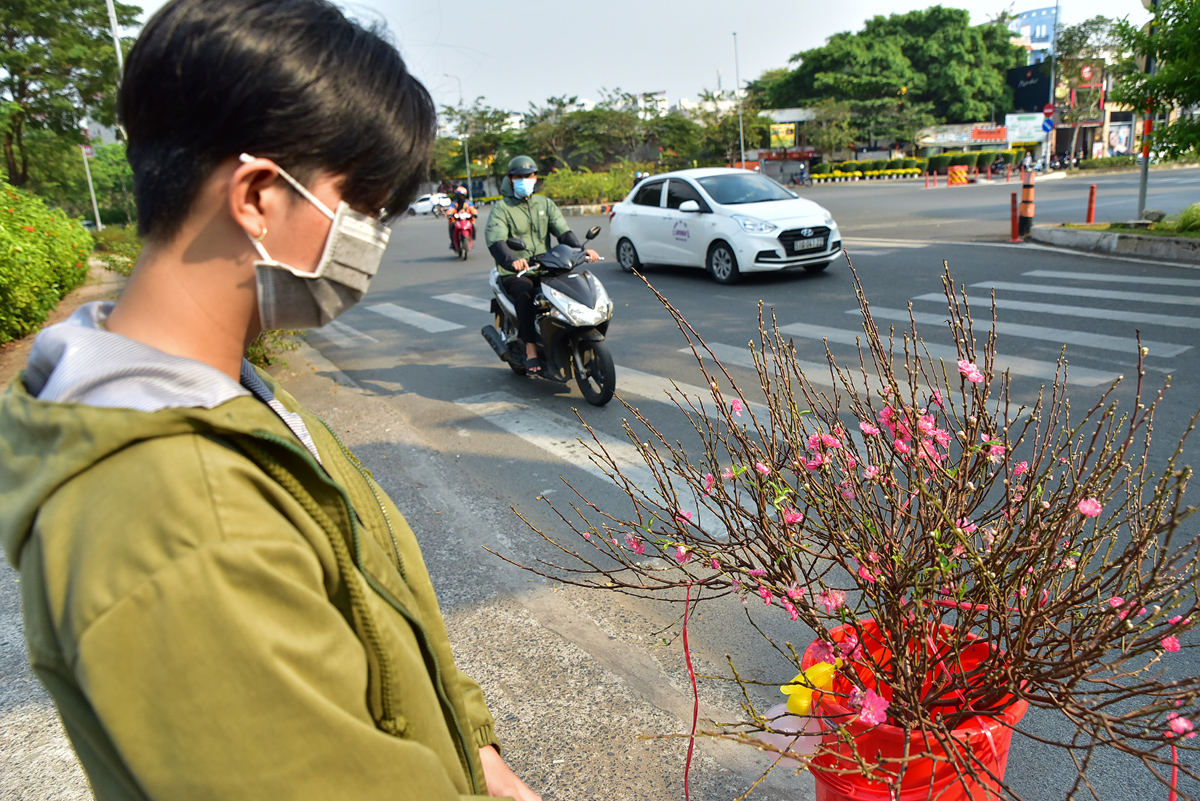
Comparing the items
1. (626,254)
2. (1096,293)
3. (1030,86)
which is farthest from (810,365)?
(1030,86)

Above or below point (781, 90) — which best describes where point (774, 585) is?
below

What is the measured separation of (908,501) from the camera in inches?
73.9

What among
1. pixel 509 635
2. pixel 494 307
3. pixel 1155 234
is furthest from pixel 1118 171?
pixel 509 635

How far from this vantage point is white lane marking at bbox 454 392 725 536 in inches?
189

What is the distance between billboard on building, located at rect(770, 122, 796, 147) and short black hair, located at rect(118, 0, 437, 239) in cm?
5762

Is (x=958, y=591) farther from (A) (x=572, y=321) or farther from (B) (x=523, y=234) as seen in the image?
(B) (x=523, y=234)

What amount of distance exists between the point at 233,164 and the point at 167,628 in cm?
51

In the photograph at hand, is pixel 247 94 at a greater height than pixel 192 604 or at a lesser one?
greater

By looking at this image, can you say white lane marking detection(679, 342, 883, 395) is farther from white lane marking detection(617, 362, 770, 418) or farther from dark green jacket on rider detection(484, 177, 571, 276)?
dark green jacket on rider detection(484, 177, 571, 276)

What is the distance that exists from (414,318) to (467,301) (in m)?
1.23

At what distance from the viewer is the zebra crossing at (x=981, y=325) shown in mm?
5898

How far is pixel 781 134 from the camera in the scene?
55375 mm

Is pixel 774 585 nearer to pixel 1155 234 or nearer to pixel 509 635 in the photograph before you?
pixel 509 635

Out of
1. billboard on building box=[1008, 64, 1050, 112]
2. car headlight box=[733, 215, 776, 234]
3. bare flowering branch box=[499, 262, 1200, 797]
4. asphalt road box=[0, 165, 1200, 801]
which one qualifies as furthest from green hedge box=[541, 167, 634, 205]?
billboard on building box=[1008, 64, 1050, 112]
